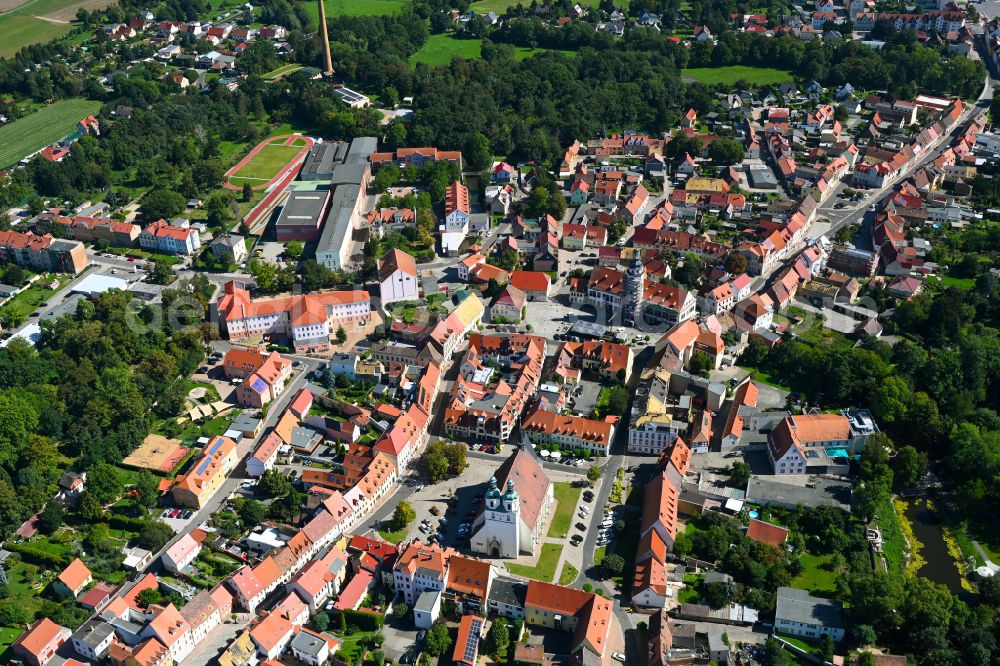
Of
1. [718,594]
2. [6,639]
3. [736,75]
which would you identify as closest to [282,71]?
[736,75]

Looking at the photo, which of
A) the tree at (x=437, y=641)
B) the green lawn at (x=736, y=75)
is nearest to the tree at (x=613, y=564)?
the tree at (x=437, y=641)

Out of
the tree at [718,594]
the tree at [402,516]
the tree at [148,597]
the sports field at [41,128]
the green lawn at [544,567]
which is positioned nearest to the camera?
the tree at [718,594]

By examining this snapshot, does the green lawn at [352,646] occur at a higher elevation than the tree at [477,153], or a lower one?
lower

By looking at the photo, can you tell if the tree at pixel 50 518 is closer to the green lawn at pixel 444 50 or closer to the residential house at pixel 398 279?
the residential house at pixel 398 279

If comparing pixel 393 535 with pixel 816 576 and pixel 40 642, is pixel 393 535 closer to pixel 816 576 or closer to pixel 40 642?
pixel 40 642

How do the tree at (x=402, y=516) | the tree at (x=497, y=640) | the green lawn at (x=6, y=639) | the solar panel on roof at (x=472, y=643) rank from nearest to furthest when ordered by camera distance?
the solar panel on roof at (x=472, y=643) → the tree at (x=497, y=640) → the green lawn at (x=6, y=639) → the tree at (x=402, y=516)

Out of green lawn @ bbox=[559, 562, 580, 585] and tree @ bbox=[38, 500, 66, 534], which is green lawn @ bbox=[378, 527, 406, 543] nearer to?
green lawn @ bbox=[559, 562, 580, 585]

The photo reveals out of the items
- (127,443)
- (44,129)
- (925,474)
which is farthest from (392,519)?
(44,129)

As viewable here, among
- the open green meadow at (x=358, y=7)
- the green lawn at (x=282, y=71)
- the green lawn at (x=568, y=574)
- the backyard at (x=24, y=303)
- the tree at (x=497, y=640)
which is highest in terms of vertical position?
the open green meadow at (x=358, y=7)
